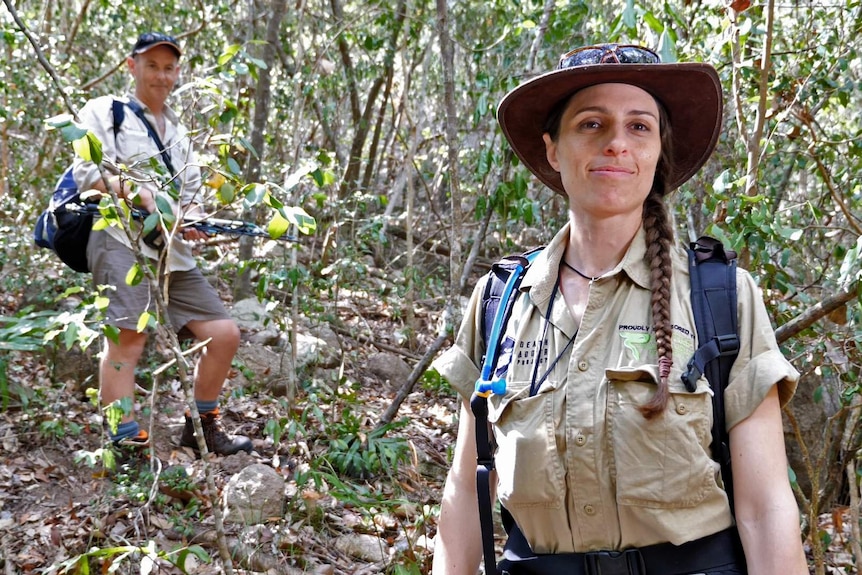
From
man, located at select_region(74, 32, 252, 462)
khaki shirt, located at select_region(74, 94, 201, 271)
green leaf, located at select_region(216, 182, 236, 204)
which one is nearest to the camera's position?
green leaf, located at select_region(216, 182, 236, 204)

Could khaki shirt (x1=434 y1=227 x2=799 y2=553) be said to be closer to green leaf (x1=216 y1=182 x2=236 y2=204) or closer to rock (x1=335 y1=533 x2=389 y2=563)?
green leaf (x1=216 y1=182 x2=236 y2=204)

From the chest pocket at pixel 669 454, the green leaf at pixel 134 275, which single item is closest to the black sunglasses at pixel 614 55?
the chest pocket at pixel 669 454

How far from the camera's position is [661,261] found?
1949 mm

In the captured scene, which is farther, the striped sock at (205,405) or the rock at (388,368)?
the rock at (388,368)

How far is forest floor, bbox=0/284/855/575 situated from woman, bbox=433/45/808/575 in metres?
1.51

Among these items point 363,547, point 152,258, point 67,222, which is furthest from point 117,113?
point 363,547

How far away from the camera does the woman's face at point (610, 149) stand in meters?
2.05

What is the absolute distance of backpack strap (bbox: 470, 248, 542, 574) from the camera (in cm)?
202

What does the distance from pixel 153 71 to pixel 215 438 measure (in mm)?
2209

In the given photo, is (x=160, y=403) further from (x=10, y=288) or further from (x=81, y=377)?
(x=10, y=288)

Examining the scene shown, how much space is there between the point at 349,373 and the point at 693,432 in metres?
5.40

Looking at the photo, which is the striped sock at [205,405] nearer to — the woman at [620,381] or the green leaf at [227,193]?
the green leaf at [227,193]

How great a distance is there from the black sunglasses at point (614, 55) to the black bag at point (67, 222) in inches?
128

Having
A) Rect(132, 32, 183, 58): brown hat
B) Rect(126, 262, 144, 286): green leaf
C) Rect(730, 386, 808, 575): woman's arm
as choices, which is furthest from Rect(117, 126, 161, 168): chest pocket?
Rect(730, 386, 808, 575): woman's arm
